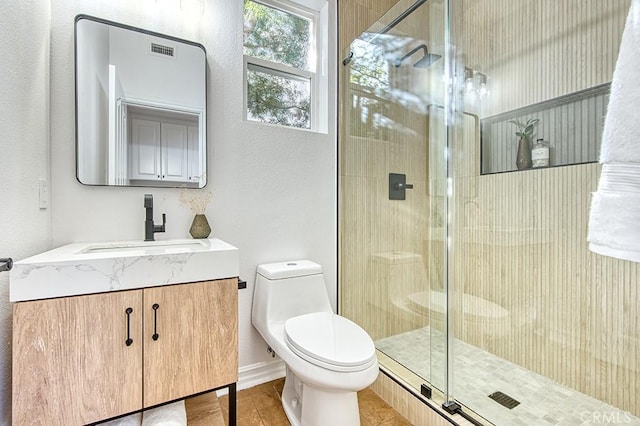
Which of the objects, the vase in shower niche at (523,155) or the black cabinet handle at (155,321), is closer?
the black cabinet handle at (155,321)

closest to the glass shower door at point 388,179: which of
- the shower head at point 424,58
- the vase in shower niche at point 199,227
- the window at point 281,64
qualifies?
the shower head at point 424,58

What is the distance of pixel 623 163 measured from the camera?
612mm

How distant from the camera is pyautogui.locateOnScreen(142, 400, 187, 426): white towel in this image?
1.11 metres

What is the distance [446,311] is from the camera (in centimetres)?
162

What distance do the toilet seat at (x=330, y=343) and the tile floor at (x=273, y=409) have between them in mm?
477

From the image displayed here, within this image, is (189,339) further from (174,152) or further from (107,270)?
(174,152)

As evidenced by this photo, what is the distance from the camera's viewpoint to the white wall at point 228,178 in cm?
133

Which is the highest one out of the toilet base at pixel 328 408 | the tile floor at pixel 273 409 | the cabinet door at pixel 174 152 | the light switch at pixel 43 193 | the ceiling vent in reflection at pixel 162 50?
the ceiling vent in reflection at pixel 162 50

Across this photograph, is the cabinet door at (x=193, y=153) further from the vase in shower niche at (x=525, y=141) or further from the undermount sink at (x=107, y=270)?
the vase in shower niche at (x=525, y=141)

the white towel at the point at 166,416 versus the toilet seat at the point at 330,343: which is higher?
the toilet seat at the point at 330,343

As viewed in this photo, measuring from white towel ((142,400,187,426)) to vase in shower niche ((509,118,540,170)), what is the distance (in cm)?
214

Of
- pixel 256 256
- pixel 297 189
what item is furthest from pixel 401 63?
pixel 256 256

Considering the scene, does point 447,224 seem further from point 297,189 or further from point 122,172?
point 122,172

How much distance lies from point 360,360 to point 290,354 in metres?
0.31
